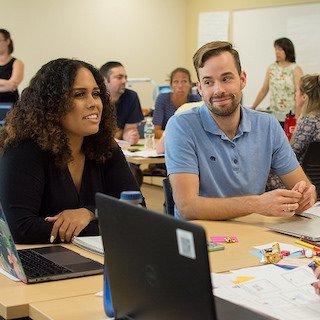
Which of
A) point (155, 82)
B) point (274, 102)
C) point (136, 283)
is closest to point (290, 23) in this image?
point (274, 102)

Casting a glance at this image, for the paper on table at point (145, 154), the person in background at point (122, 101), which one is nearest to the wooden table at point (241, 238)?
the paper on table at point (145, 154)

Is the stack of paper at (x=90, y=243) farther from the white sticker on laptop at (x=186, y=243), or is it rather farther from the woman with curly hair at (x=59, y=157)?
the white sticker on laptop at (x=186, y=243)

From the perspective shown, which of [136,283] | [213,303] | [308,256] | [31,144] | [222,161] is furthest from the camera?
[222,161]

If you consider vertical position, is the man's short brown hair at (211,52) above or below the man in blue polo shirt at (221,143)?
above

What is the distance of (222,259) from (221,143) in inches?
34.6

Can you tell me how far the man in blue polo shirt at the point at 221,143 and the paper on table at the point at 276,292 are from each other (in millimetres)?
884

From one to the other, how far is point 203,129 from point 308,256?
3.04 ft

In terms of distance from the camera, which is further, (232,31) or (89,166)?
(232,31)

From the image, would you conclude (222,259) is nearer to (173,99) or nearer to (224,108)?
(224,108)

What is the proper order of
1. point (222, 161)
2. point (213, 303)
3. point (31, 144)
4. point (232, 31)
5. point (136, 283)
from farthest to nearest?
point (232, 31), point (222, 161), point (31, 144), point (136, 283), point (213, 303)

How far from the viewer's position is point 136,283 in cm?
141

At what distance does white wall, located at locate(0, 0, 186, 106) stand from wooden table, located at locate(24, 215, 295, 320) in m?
6.75

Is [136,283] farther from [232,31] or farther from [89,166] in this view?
[232,31]

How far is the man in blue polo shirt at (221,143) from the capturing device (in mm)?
2859
